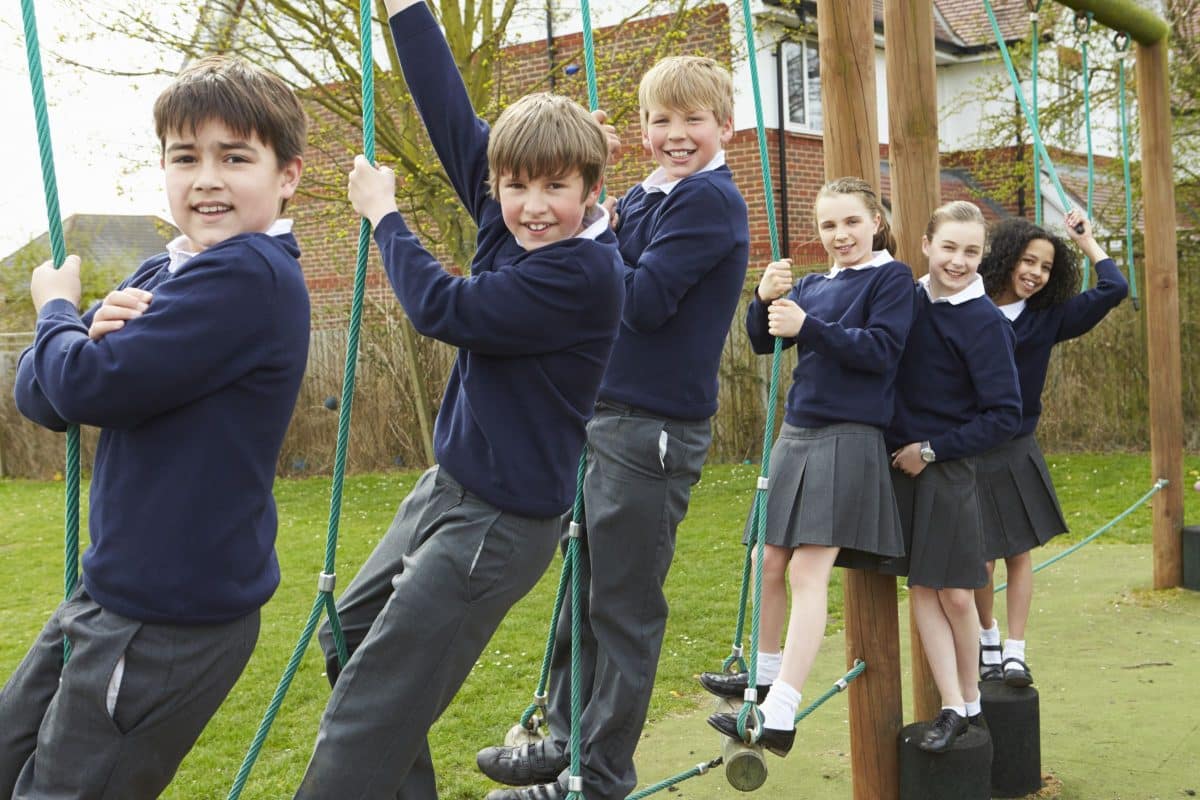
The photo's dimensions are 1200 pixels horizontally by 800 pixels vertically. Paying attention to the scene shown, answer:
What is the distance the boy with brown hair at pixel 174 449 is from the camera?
1.85 m

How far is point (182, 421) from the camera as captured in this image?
1891 millimetres

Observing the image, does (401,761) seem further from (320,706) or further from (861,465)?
(320,706)

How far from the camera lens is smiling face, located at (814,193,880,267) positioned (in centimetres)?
352

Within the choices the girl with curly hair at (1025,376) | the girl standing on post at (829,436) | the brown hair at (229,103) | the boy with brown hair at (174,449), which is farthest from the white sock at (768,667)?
the brown hair at (229,103)

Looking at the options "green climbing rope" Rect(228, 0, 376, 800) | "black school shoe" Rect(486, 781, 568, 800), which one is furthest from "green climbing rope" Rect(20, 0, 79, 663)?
"black school shoe" Rect(486, 781, 568, 800)

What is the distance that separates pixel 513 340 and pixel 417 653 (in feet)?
1.87

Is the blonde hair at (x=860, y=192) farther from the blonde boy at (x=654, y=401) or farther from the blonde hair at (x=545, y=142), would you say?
the blonde hair at (x=545, y=142)

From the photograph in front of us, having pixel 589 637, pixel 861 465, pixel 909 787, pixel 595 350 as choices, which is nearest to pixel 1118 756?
pixel 909 787

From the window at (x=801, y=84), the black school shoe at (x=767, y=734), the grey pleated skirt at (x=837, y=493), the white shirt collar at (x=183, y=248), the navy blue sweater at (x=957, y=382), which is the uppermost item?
the window at (x=801, y=84)

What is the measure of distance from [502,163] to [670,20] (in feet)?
32.4

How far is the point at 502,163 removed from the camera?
7.55ft

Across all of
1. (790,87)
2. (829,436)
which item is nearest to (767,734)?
(829,436)

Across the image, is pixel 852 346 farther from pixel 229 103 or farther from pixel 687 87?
pixel 229 103

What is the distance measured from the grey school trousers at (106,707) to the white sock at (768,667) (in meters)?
1.95
